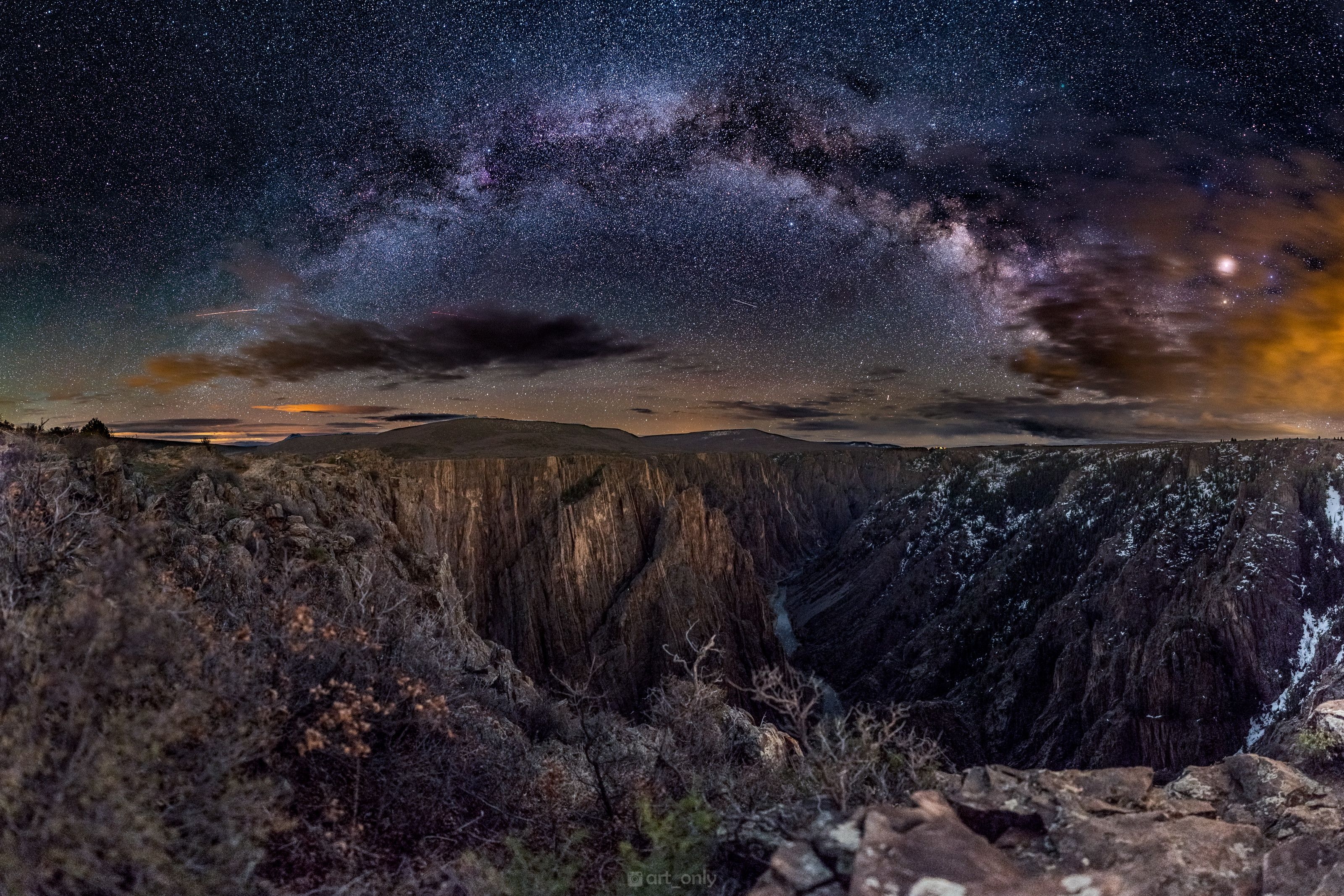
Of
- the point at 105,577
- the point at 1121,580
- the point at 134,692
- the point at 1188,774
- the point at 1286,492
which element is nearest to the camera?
the point at 134,692

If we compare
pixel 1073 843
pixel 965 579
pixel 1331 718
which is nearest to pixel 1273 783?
pixel 1331 718

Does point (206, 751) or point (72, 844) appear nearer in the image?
point (72, 844)

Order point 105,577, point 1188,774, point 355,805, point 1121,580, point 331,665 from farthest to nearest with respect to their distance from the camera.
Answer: point 1121,580 < point 1188,774 < point 331,665 < point 355,805 < point 105,577

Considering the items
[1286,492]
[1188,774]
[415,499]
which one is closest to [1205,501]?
[1286,492]

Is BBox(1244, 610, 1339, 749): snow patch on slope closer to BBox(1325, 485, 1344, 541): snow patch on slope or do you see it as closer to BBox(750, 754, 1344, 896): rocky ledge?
BBox(1325, 485, 1344, 541): snow patch on slope

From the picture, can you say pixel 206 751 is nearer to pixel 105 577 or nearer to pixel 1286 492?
pixel 105 577

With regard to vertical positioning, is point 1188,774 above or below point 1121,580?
above

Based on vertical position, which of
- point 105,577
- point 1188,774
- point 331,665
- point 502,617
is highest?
point 105,577
